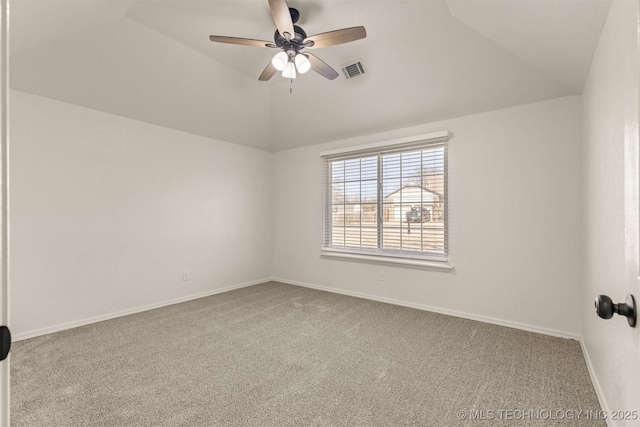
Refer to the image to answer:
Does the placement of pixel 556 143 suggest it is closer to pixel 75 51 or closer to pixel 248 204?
pixel 248 204

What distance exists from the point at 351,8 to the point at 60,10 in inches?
91.1

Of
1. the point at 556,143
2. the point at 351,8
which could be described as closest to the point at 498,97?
the point at 556,143

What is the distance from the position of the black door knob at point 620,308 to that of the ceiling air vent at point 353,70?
3.16m

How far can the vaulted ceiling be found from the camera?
2273mm

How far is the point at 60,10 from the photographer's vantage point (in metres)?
2.29

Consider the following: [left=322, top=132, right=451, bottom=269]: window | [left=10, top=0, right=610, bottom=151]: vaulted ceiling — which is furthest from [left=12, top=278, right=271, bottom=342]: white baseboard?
[left=10, top=0, right=610, bottom=151]: vaulted ceiling

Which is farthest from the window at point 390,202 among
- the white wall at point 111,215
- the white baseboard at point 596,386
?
the white wall at point 111,215

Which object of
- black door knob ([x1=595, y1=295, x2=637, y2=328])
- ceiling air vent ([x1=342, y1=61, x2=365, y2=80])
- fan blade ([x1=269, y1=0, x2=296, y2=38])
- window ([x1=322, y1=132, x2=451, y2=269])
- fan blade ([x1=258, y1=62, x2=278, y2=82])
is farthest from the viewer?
window ([x1=322, y1=132, x2=451, y2=269])

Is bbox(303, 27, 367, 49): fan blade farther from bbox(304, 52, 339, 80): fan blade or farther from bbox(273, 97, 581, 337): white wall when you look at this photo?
bbox(273, 97, 581, 337): white wall

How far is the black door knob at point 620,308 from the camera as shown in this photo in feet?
2.48

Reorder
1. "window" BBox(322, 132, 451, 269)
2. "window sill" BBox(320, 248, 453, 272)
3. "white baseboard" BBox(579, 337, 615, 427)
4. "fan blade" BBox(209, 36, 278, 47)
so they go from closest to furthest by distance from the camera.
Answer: "white baseboard" BBox(579, 337, 615, 427), "fan blade" BBox(209, 36, 278, 47), "window sill" BBox(320, 248, 453, 272), "window" BBox(322, 132, 451, 269)

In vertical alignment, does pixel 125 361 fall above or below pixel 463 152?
Answer: below

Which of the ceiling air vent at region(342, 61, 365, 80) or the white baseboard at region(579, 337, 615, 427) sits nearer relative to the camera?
the white baseboard at region(579, 337, 615, 427)

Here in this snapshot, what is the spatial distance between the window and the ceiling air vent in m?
1.03
